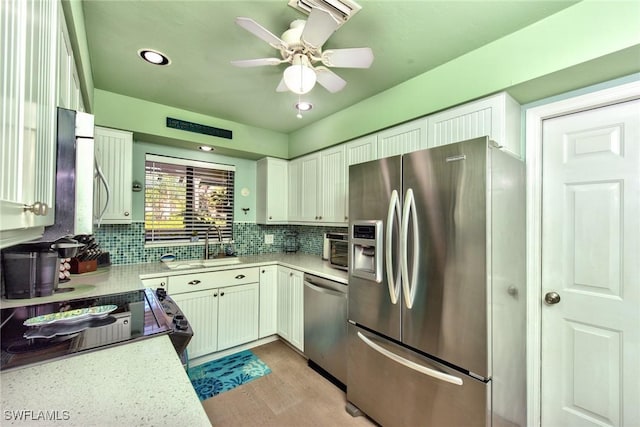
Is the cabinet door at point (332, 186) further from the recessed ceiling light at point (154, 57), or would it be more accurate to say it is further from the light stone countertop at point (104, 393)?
the light stone countertop at point (104, 393)

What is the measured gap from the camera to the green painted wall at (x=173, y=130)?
93.4 inches

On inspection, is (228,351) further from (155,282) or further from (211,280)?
(155,282)

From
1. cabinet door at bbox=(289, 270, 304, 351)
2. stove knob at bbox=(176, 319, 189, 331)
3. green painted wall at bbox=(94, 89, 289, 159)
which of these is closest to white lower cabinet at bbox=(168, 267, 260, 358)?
cabinet door at bbox=(289, 270, 304, 351)

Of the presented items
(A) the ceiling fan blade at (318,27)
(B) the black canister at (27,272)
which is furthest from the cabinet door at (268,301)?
(A) the ceiling fan blade at (318,27)

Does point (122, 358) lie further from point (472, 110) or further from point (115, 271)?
point (472, 110)

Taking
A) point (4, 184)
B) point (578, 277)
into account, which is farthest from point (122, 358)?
point (578, 277)

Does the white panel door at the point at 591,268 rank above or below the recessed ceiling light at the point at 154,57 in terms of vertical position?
below

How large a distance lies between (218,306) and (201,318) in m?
0.18

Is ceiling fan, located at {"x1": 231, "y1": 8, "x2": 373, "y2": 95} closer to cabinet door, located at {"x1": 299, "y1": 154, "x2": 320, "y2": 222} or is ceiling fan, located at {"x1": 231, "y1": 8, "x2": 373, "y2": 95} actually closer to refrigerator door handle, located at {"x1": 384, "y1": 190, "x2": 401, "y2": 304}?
refrigerator door handle, located at {"x1": 384, "y1": 190, "x2": 401, "y2": 304}

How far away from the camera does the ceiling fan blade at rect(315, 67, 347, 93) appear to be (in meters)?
1.66

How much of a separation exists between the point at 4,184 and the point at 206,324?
95.9 inches

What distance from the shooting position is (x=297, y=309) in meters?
2.73

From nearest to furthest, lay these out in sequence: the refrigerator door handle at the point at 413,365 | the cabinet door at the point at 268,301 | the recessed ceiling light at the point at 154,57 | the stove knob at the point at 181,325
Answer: the stove knob at the point at 181,325, the refrigerator door handle at the point at 413,365, the recessed ceiling light at the point at 154,57, the cabinet door at the point at 268,301

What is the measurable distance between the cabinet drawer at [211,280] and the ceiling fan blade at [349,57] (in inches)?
82.9
